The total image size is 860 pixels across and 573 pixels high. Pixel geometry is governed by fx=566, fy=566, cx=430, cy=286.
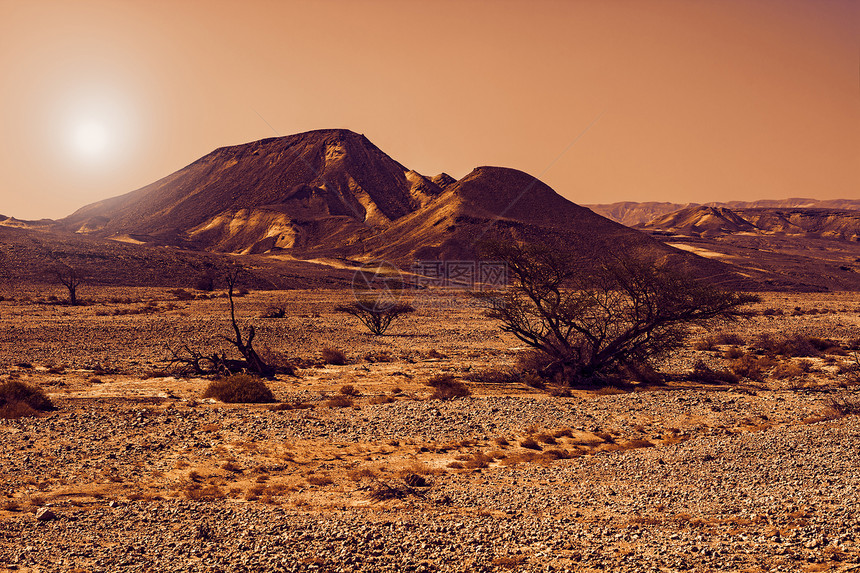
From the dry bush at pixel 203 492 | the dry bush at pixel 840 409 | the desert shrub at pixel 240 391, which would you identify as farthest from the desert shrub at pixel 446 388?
the dry bush at pixel 840 409

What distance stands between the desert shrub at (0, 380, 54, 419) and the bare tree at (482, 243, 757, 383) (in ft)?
50.5

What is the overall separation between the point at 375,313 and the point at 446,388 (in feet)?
66.2

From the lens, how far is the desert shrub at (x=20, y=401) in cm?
1587

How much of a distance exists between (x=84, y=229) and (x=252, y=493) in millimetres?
199894

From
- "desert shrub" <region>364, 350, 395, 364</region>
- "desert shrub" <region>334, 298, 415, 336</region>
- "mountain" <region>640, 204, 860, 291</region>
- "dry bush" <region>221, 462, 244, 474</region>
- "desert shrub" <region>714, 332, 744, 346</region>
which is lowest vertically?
"dry bush" <region>221, 462, 244, 474</region>

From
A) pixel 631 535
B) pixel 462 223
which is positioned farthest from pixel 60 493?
pixel 462 223

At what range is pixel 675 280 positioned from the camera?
21.2m

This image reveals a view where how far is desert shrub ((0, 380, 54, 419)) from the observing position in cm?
1587

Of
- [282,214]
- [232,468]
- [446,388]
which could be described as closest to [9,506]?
[232,468]

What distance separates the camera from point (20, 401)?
53.9 feet

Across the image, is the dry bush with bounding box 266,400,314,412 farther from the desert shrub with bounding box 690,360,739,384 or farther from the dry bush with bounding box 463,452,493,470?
the desert shrub with bounding box 690,360,739,384

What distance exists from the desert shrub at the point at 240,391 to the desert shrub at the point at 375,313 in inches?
692
